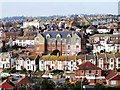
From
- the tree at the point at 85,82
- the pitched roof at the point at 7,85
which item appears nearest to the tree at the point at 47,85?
the pitched roof at the point at 7,85

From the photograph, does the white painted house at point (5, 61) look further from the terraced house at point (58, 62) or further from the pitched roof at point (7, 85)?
the pitched roof at point (7, 85)

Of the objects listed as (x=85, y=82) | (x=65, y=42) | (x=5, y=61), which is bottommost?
(x=85, y=82)

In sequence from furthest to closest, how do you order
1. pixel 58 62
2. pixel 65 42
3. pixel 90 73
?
pixel 65 42
pixel 58 62
pixel 90 73

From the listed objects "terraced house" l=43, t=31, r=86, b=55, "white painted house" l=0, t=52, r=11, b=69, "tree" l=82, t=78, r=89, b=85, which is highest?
"terraced house" l=43, t=31, r=86, b=55

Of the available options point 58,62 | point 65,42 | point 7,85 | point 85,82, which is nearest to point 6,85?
point 7,85

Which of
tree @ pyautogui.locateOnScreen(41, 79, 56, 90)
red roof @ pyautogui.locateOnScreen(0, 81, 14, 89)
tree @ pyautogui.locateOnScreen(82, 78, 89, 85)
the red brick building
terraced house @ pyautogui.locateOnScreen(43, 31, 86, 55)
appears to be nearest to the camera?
tree @ pyautogui.locateOnScreen(41, 79, 56, 90)

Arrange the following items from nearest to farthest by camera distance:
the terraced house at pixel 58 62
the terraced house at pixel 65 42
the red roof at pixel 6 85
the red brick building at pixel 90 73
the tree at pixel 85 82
→ 1. the red roof at pixel 6 85
2. the tree at pixel 85 82
3. the red brick building at pixel 90 73
4. the terraced house at pixel 58 62
5. the terraced house at pixel 65 42

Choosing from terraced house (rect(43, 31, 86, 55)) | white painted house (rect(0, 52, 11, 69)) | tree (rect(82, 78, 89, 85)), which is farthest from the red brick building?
terraced house (rect(43, 31, 86, 55))

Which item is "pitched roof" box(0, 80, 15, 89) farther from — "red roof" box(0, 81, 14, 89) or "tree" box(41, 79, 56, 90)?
"tree" box(41, 79, 56, 90)

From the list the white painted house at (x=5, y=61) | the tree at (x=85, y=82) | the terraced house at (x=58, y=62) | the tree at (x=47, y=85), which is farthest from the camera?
the white painted house at (x=5, y=61)

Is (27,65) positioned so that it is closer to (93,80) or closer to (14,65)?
(14,65)

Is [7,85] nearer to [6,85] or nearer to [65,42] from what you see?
[6,85]
